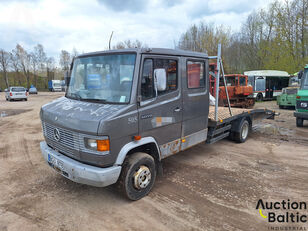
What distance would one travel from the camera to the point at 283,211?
3.23 metres

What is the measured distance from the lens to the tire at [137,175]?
10.7 feet

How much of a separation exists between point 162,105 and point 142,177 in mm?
1300

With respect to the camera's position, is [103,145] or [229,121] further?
[229,121]

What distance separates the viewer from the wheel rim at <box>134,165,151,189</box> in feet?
11.1

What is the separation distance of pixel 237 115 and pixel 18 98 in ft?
77.5

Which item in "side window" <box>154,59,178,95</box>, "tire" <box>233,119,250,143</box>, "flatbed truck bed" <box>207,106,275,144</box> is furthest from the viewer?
"tire" <box>233,119,250,143</box>

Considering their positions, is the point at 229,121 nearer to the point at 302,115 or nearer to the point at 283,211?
the point at 283,211

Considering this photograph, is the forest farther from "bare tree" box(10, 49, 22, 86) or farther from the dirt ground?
"bare tree" box(10, 49, 22, 86)

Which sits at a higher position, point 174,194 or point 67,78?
point 67,78

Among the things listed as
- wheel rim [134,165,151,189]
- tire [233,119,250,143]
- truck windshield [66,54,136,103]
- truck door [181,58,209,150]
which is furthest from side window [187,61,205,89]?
tire [233,119,250,143]

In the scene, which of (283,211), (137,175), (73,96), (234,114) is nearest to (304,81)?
(234,114)

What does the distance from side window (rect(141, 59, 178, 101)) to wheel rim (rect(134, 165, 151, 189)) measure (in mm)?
1197

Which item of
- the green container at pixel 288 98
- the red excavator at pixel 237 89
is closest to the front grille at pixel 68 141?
the red excavator at pixel 237 89

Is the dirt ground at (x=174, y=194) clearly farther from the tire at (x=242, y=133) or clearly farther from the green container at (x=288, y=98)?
the green container at (x=288, y=98)
